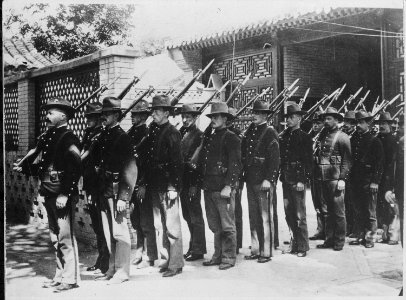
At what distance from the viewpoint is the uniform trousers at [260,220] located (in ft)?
19.0

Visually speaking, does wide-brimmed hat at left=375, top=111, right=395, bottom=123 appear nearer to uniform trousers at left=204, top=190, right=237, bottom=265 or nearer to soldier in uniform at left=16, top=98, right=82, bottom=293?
uniform trousers at left=204, top=190, right=237, bottom=265

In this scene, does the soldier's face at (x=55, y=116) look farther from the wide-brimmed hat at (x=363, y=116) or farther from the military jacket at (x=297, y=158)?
the wide-brimmed hat at (x=363, y=116)

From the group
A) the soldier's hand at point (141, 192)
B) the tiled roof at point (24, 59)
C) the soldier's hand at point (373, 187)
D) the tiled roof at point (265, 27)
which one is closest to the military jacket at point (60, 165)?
the soldier's hand at point (141, 192)

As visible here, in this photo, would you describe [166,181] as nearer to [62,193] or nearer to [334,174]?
[62,193]

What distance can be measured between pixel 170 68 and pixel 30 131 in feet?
18.4

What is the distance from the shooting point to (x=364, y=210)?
6.57 metres

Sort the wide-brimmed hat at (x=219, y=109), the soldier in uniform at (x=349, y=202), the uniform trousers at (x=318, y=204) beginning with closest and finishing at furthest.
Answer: the wide-brimmed hat at (x=219, y=109) < the uniform trousers at (x=318, y=204) < the soldier in uniform at (x=349, y=202)

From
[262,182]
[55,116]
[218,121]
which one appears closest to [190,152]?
[218,121]

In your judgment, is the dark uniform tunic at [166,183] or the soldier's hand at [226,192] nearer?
the dark uniform tunic at [166,183]

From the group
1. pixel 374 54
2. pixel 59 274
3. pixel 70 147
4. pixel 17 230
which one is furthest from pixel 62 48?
pixel 374 54

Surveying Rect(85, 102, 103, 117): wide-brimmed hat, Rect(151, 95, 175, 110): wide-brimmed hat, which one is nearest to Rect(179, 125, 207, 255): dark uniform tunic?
Rect(151, 95, 175, 110): wide-brimmed hat

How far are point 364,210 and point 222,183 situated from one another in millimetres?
2225

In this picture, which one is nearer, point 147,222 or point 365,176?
point 147,222

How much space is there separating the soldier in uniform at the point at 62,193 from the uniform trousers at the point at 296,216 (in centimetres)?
268
